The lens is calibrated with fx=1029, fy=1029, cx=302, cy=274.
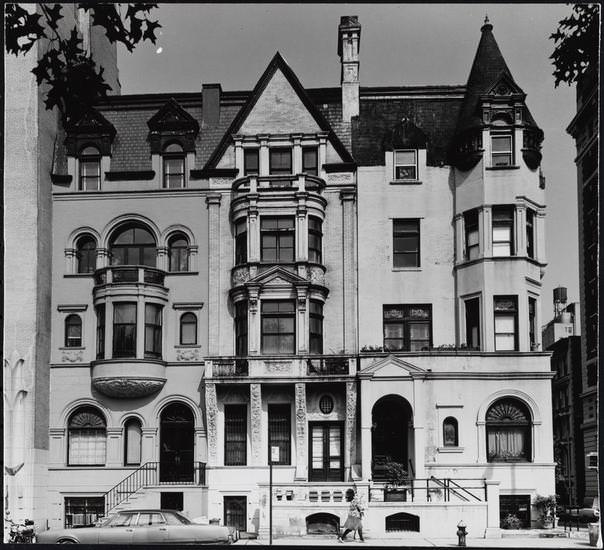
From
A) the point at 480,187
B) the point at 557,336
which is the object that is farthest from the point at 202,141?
the point at 557,336

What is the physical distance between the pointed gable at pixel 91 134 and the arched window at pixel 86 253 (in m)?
3.15

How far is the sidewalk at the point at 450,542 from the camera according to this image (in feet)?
92.8

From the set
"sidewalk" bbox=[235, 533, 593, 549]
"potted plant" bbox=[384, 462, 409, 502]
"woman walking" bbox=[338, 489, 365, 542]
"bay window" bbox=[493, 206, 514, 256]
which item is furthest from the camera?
"bay window" bbox=[493, 206, 514, 256]

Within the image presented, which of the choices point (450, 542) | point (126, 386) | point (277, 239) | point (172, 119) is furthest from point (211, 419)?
point (172, 119)

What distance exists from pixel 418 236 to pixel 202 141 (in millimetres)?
8601

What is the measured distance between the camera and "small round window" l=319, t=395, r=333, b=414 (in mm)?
34688

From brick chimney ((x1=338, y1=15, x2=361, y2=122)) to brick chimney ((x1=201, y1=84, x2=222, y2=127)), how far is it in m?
4.58

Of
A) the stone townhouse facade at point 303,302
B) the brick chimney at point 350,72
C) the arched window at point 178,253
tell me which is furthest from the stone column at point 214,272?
the brick chimney at point 350,72

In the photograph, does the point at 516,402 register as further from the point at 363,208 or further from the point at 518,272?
the point at 363,208

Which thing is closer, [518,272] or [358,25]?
[518,272]

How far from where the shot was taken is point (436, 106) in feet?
121

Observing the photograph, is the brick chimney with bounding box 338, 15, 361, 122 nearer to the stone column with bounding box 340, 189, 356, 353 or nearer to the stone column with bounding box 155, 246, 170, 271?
the stone column with bounding box 340, 189, 356, 353

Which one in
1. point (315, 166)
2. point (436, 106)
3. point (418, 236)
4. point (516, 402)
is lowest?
point (516, 402)

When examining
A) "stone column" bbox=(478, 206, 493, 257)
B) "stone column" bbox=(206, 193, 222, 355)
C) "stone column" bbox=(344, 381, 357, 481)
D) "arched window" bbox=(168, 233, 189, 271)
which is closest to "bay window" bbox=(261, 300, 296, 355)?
"stone column" bbox=(206, 193, 222, 355)
